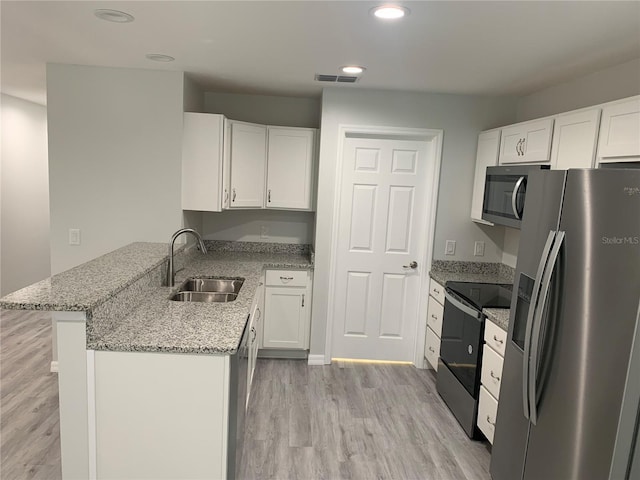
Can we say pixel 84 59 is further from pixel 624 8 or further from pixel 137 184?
pixel 624 8

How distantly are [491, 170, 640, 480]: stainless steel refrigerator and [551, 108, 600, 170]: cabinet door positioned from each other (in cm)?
52

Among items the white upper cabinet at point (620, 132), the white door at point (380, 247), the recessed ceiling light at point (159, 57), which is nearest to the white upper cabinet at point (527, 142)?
the white upper cabinet at point (620, 132)

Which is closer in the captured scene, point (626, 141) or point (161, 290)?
point (626, 141)

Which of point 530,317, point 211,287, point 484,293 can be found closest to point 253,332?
point 211,287

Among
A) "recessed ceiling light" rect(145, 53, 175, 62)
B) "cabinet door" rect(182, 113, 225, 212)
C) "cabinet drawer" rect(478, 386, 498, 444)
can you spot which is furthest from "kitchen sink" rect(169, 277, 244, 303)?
"cabinet drawer" rect(478, 386, 498, 444)

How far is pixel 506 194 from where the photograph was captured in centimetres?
313

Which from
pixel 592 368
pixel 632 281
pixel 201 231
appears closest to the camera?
pixel 632 281

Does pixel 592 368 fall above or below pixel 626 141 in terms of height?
below

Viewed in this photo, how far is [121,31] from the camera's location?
7.96ft

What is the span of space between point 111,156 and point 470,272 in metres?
3.07

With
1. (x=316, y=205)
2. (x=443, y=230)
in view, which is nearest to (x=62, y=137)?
(x=316, y=205)

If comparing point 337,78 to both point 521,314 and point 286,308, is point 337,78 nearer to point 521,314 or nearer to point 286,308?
point 286,308

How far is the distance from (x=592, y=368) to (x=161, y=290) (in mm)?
2277

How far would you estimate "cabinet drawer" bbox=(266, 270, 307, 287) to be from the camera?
3980mm
